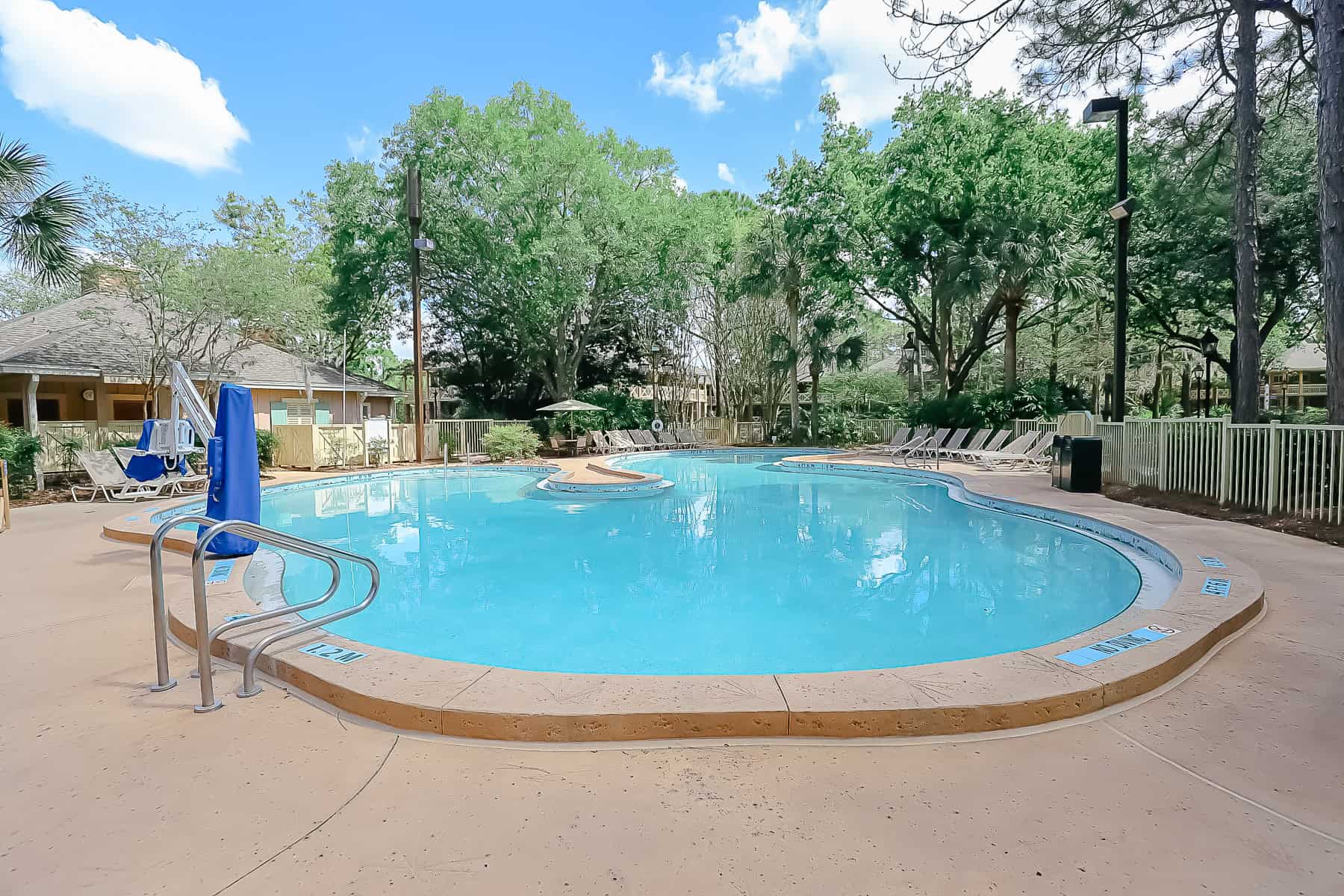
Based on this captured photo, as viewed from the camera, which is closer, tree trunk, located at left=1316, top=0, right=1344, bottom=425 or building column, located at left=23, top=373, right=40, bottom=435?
tree trunk, located at left=1316, top=0, right=1344, bottom=425

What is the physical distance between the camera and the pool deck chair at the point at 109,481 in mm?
10453

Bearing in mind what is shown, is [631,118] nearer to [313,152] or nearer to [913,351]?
[313,152]

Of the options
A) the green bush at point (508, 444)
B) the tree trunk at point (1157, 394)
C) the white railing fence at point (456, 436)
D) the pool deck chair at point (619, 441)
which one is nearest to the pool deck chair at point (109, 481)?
the white railing fence at point (456, 436)

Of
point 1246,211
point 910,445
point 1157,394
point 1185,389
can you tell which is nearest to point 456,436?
point 910,445

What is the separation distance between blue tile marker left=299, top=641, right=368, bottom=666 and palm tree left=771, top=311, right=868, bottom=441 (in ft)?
65.0

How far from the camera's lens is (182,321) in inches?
594

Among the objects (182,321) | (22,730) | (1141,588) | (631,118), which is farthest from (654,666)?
(631,118)

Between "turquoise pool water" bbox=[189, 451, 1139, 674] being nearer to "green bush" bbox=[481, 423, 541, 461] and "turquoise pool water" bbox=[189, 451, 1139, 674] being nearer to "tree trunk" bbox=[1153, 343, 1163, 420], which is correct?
"green bush" bbox=[481, 423, 541, 461]

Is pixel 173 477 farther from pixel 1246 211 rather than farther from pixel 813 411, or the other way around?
pixel 813 411

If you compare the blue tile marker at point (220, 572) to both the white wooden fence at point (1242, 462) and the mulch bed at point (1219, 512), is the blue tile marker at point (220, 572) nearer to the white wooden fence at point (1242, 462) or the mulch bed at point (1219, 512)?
the mulch bed at point (1219, 512)

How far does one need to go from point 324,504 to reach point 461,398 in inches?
636

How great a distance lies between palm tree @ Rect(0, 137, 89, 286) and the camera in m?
9.12

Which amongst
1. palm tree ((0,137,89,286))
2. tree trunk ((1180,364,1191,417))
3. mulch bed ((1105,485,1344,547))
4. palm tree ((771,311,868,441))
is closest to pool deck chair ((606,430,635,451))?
palm tree ((771,311,868,441))

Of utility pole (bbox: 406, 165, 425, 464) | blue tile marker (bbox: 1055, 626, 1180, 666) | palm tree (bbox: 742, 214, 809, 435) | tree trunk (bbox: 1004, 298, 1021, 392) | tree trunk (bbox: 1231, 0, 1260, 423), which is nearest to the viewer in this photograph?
blue tile marker (bbox: 1055, 626, 1180, 666)
